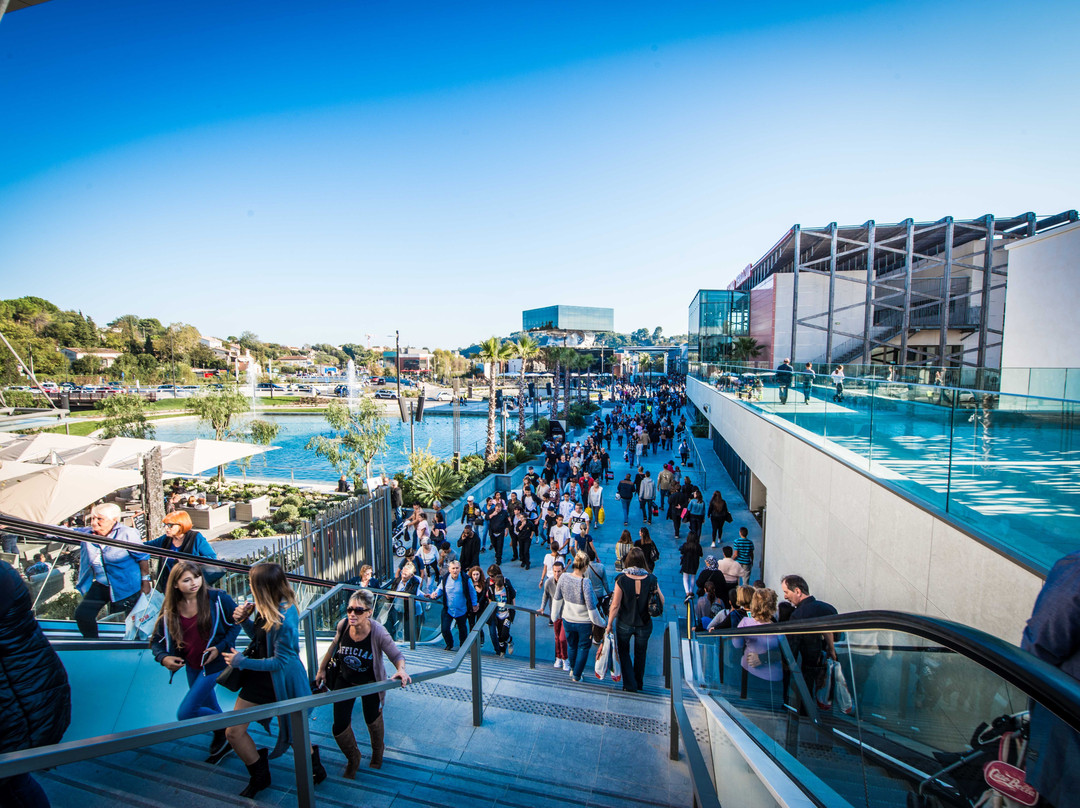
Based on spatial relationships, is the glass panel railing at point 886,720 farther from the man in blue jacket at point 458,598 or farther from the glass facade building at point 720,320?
the glass facade building at point 720,320

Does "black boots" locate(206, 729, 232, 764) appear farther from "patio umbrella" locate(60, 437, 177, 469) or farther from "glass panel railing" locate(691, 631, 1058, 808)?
"patio umbrella" locate(60, 437, 177, 469)

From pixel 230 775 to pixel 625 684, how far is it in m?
3.91

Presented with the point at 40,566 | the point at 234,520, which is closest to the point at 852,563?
the point at 40,566

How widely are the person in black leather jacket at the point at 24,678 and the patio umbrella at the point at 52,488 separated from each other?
9.00 metres

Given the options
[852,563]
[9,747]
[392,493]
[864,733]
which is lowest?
[392,493]

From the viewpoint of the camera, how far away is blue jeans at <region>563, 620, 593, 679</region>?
584 centimetres

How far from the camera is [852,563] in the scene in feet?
19.9

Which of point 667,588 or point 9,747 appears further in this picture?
point 667,588

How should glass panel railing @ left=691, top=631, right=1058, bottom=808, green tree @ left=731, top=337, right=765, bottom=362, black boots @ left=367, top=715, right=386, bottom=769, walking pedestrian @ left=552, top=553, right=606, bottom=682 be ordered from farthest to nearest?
1. green tree @ left=731, top=337, right=765, bottom=362
2. walking pedestrian @ left=552, top=553, right=606, bottom=682
3. black boots @ left=367, top=715, right=386, bottom=769
4. glass panel railing @ left=691, top=631, right=1058, bottom=808

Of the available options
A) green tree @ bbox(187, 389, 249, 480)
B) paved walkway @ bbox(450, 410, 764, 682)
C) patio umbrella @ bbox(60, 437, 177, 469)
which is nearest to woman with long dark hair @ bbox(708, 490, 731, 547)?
paved walkway @ bbox(450, 410, 764, 682)

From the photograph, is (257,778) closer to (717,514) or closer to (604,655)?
(604,655)

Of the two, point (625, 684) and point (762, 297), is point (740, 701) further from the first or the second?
point (762, 297)

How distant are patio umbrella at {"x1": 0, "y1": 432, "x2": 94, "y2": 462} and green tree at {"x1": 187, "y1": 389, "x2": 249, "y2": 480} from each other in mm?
13146

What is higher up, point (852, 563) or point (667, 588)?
point (852, 563)
